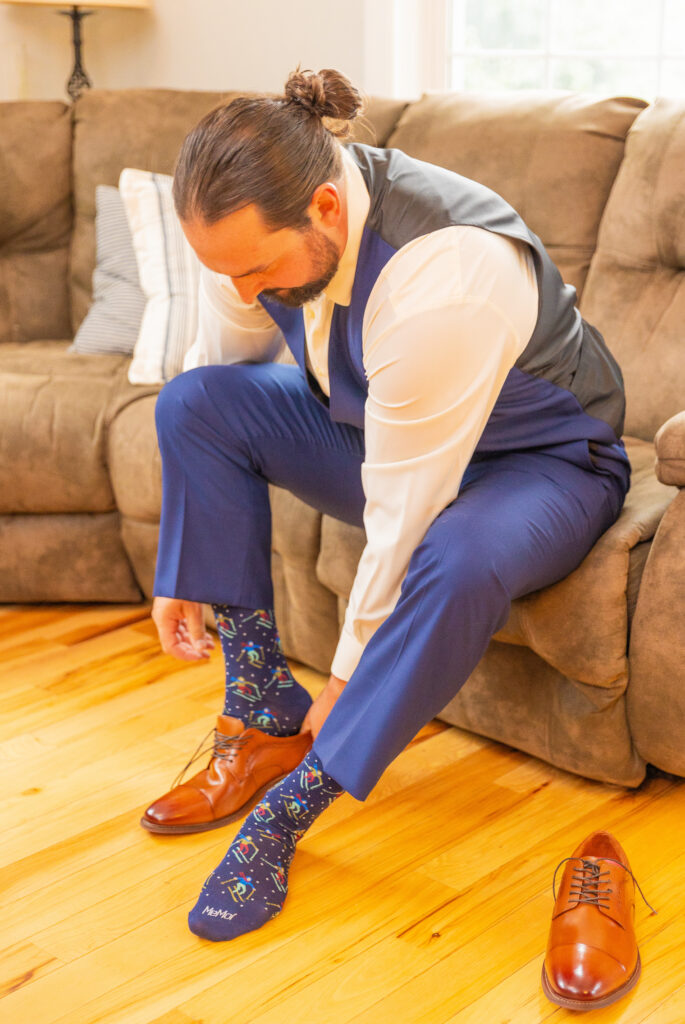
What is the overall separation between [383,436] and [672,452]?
37 centimetres

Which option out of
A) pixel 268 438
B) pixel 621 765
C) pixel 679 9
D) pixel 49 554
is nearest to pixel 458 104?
pixel 679 9

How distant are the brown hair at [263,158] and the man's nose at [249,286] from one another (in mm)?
81

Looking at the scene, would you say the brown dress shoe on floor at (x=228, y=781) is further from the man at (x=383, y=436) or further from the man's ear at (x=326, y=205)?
the man's ear at (x=326, y=205)

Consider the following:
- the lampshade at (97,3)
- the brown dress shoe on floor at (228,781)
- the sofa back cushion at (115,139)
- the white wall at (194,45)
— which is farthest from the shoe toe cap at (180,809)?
the lampshade at (97,3)

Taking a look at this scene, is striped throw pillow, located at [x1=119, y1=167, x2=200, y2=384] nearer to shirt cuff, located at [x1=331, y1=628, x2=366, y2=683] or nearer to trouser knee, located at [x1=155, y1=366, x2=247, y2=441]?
trouser knee, located at [x1=155, y1=366, x2=247, y2=441]

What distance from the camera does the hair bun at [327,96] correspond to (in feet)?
4.25

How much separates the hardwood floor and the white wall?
186 centimetres

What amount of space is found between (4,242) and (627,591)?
1877mm

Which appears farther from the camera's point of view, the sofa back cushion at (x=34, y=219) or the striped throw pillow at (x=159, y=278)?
the sofa back cushion at (x=34, y=219)

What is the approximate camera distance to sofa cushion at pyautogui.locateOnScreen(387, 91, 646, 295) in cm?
203

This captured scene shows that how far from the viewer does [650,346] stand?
189cm

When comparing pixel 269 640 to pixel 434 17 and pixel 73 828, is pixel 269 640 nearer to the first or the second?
pixel 73 828

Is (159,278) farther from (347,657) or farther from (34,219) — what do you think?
(347,657)

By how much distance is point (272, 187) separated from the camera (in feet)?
4.05
